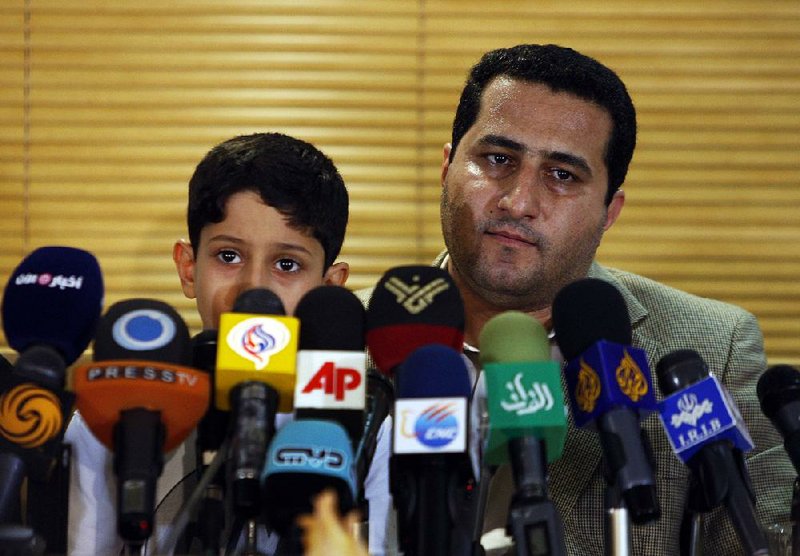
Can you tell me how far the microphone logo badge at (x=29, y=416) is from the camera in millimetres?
1006

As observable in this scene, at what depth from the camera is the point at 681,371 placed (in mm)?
1134

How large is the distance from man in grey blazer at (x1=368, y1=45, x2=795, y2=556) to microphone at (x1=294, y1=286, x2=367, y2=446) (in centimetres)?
80

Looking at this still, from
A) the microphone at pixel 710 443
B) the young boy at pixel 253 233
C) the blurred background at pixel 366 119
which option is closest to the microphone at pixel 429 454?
the microphone at pixel 710 443

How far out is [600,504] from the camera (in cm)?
182

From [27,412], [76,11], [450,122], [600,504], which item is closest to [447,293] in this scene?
[27,412]

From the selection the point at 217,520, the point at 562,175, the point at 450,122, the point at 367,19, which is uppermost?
the point at 367,19

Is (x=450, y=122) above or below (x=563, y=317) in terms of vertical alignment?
above

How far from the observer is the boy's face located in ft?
5.14

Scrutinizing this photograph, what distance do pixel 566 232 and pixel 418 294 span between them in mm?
885

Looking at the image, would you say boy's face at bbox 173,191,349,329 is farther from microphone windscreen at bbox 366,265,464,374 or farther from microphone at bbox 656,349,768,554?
microphone at bbox 656,349,768,554

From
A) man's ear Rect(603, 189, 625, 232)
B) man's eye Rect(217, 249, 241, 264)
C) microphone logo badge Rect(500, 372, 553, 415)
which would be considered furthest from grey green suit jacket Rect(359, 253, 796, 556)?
microphone logo badge Rect(500, 372, 553, 415)

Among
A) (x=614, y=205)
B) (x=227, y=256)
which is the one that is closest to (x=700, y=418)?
(x=227, y=256)

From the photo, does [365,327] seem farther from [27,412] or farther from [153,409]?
[27,412]

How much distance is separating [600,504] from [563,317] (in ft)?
2.55
